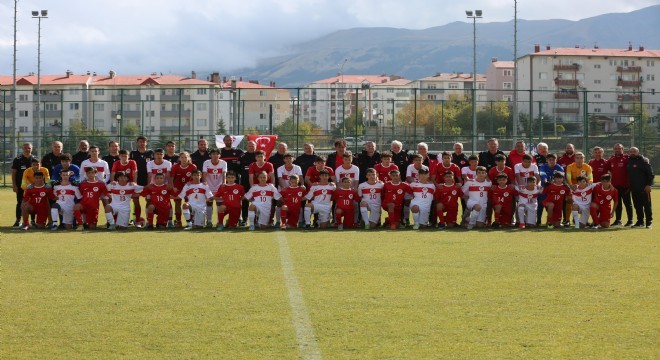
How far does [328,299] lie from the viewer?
8.49 metres

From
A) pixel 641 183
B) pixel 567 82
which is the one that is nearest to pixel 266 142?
pixel 641 183

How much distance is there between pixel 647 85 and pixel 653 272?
406 feet

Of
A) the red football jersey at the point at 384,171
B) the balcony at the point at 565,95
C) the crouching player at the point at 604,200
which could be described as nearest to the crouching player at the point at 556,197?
the crouching player at the point at 604,200

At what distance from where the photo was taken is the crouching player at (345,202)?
55.9ft

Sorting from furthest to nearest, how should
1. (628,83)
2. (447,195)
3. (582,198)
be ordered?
(628,83), (582,198), (447,195)

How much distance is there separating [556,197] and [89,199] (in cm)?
901

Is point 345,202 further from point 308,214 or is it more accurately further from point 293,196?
point 293,196

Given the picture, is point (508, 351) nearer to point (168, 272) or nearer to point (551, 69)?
point (168, 272)

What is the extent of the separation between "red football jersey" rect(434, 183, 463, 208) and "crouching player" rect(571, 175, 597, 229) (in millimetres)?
2271

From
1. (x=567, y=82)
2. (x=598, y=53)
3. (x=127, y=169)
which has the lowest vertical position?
(x=127, y=169)

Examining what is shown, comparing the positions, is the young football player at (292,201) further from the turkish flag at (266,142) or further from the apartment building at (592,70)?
the apartment building at (592,70)

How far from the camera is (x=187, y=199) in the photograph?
17.0m

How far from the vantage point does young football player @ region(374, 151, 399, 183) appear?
57.4 ft

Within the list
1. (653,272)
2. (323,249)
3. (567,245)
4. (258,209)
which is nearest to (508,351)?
(653,272)
